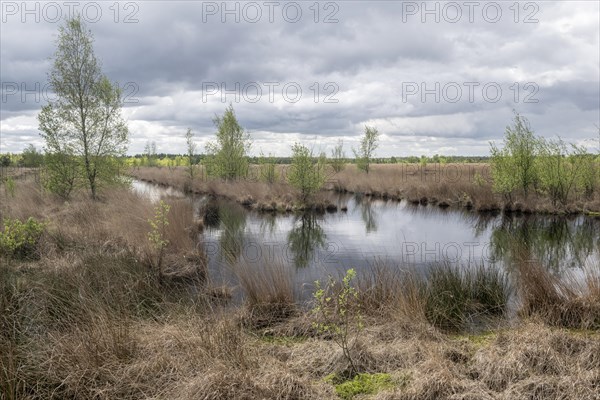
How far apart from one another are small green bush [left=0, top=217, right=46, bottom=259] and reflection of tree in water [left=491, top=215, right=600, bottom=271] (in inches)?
462

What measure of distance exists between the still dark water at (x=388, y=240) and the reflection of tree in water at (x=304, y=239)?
32 mm

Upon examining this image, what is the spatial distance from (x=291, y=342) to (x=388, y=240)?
1012 cm

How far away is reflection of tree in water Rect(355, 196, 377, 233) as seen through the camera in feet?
62.5

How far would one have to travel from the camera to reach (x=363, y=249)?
1383cm

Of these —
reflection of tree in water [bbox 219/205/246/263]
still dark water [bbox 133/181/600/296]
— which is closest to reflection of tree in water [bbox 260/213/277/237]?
still dark water [bbox 133/181/600/296]

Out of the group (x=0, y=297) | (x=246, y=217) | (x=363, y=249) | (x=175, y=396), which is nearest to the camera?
(x=175, y=396)

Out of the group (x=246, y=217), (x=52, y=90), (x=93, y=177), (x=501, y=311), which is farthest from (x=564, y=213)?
(x=52, y=90)

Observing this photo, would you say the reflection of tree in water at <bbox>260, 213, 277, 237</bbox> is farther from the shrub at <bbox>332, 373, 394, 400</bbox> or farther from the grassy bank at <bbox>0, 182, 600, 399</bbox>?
the shrub at <bbox>332, 373, 394, 400</bbox>

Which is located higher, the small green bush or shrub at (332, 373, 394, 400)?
the small green bush

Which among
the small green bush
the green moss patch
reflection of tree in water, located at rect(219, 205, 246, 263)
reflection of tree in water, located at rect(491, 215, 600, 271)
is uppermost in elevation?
the small green bush

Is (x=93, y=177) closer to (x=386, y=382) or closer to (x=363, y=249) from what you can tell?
(x=363, y=249)

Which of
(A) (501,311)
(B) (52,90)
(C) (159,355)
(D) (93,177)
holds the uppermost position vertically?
(B) (52,90)

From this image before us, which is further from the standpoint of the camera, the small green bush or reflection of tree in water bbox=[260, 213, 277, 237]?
reflection of tree in water bbox=[260, 213, 277, 237]

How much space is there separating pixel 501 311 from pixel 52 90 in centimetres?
1914
